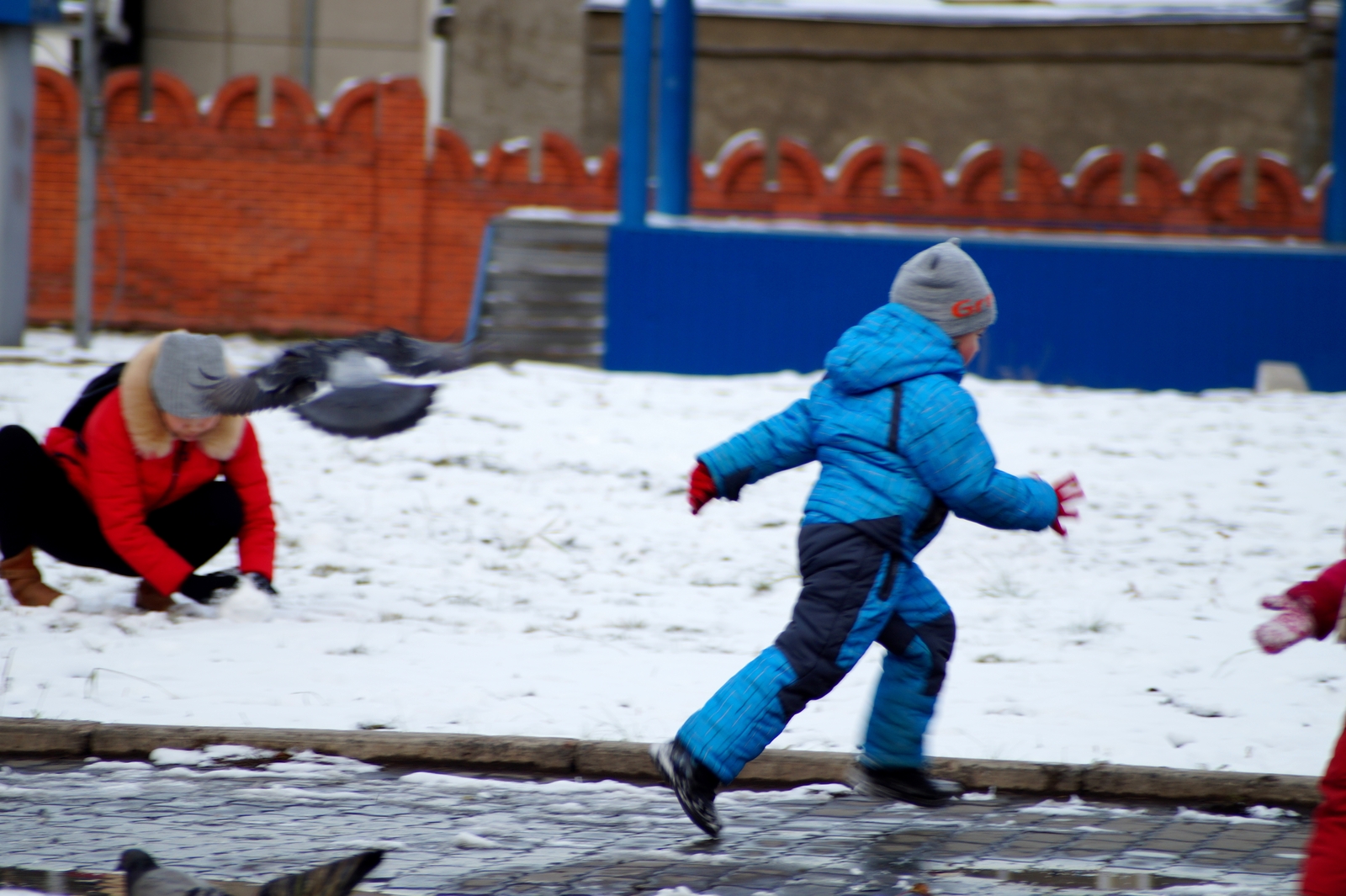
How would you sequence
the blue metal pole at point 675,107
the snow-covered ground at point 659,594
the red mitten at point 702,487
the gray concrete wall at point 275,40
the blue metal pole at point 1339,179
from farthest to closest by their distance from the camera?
the gray concrete wall at point 275,40
the blue metal pole at point 675,107
the blue metal pole at point 1339,179
the snow-covered ground at point 659,594
the red mitten at point 702,487

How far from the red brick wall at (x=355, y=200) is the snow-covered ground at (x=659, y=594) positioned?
6.12 meters

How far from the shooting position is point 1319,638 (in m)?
3.09

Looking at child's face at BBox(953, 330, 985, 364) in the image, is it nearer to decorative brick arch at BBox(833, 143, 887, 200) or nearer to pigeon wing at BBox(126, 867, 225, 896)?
pigeon wing at BBox(126, 867, 225, 896)

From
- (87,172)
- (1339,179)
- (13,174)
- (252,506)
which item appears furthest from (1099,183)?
(252,506)

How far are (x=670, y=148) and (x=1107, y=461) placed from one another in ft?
23.1

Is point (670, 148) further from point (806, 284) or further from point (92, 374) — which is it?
point (92, 374)

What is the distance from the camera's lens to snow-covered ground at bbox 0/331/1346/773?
4.62m

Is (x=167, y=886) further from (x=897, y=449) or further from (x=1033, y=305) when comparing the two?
(x=1033, y=305)

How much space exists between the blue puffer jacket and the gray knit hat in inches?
89.6

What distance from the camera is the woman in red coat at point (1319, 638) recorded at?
2.82 m

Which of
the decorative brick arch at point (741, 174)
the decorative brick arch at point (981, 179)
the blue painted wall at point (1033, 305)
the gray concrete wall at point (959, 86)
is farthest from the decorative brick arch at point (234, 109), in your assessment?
the gray concrete wall at point (959, 86)

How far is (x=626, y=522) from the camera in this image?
25.0 ft

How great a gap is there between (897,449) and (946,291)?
449 millimetres

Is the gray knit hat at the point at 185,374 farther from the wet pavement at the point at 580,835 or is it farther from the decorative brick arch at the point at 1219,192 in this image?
the decorative brick arch at the point at 1219,192
